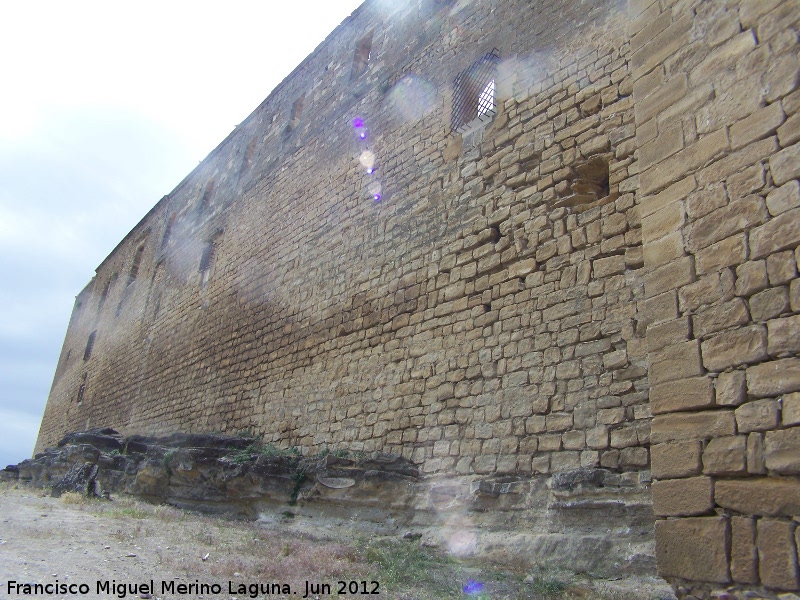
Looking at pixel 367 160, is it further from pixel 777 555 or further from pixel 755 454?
pixel 777 555

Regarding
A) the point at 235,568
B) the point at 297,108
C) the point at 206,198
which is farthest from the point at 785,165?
the point at 206,198

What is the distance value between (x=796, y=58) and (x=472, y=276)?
4.18 metres

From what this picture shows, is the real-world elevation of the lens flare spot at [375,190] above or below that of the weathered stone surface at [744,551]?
above

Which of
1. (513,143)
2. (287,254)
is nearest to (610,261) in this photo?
(513,143)

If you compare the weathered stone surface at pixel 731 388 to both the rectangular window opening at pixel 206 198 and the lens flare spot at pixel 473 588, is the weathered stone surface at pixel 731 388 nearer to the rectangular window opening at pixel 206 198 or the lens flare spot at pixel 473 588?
the lens flare spot at pixel 473 588

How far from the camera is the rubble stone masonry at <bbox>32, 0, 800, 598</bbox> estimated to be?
267 cm

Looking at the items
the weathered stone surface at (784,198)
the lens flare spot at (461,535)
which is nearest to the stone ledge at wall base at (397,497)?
the lens flare spot at (461,535)

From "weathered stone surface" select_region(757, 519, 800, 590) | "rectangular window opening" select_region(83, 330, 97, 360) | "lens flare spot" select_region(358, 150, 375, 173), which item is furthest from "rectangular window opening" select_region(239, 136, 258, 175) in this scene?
"weathered stone surface" select_region(757, 519, 800, 590)

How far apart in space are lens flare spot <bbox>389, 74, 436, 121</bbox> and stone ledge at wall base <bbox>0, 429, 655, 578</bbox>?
15.6 ft

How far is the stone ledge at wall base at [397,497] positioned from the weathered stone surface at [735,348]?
2067 mm

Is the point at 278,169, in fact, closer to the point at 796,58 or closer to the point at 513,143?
the point at 513,143

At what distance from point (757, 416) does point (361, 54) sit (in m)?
9.99

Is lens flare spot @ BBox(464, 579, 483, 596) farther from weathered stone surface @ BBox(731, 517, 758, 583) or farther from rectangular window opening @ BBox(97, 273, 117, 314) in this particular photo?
rectangular window opening @ BBox(97, 273, 117, 314)

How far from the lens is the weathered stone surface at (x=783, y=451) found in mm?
2391
